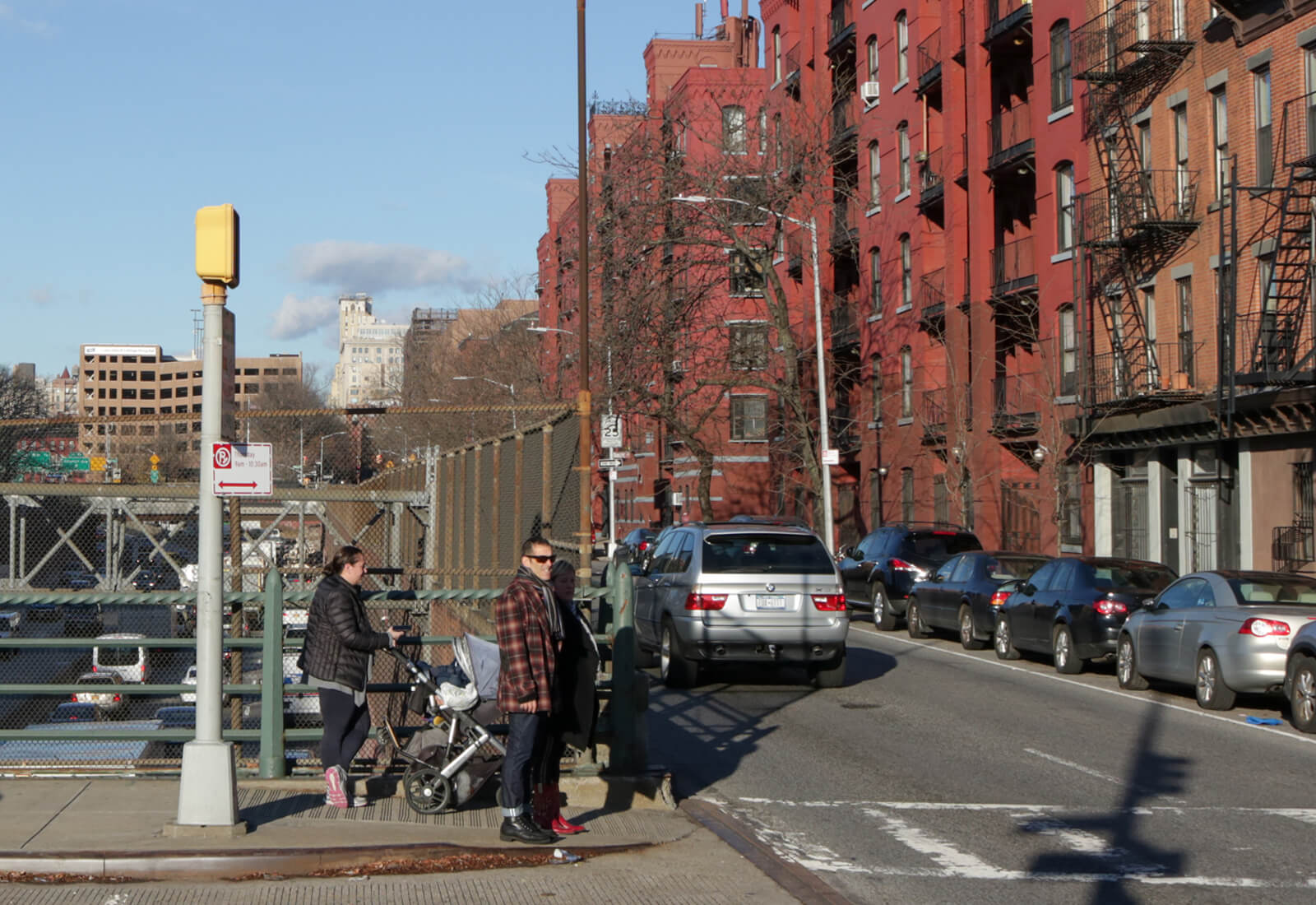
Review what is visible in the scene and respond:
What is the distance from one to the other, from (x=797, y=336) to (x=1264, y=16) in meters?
26.4

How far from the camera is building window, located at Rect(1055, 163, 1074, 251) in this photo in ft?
117

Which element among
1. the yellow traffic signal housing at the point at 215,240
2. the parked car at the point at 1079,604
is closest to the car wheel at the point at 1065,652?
the parked car at the point at 1079,604

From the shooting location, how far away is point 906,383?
1797 inches

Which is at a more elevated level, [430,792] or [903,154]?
[903,154]

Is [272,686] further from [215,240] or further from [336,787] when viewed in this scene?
[215,240]

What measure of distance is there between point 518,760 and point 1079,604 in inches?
503

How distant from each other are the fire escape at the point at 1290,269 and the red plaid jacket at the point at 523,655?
66.5 feet

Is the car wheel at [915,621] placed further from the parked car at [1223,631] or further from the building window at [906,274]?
the building window at [906,274]

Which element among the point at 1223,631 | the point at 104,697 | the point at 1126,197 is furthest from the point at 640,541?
the point at 1223,631

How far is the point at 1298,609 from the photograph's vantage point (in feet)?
50.5

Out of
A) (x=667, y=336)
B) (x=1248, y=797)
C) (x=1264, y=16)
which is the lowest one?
(x=1248, y=797)

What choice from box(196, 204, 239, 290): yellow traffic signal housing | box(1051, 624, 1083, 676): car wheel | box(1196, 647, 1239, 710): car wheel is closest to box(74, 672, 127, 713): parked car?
box(196, 204, 239, 290): yellow traffic signal housing

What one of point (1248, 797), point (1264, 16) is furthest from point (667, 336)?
point (1248, 797)

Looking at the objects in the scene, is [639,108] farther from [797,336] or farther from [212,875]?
[212,875]
